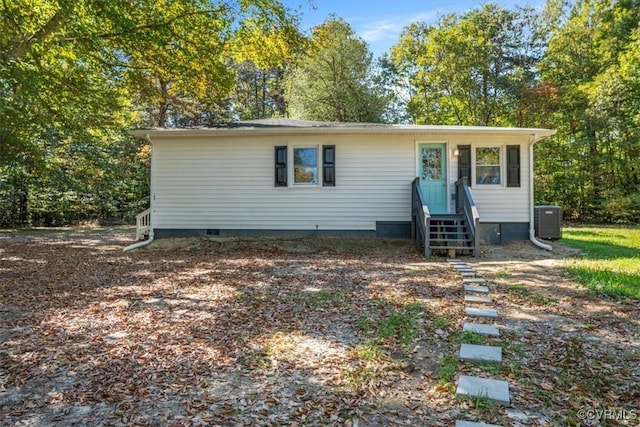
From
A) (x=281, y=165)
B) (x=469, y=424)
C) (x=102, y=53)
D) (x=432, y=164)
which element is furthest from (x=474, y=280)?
(x=102, y=53)

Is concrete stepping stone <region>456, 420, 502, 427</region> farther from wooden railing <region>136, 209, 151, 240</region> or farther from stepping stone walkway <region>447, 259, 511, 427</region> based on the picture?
wooden railing <region>136, 209, 151, 240</region>

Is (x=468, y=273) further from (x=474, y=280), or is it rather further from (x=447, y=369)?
(x=447, y=369)

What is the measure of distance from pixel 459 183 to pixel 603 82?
40.2 feet

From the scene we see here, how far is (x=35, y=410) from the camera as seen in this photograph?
2207mm

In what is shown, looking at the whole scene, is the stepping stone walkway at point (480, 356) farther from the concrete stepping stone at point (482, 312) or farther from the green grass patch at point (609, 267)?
the green grass patch at point (609, 267)

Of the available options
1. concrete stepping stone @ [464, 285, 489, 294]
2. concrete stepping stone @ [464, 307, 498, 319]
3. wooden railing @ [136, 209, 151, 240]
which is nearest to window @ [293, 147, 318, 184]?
wooden railing @ [136, 209, 151, 240]

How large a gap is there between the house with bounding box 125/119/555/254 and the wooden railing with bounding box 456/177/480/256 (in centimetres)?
22

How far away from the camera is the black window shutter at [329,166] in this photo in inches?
368

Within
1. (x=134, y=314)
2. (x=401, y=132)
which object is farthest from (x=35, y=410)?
(x=401, y=132)

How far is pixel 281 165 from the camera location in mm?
9438

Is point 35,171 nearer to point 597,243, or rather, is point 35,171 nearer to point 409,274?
point 409,274

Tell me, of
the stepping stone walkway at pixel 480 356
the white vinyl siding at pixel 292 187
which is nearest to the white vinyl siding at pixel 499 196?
the white vinyl siding at pixel 292 187

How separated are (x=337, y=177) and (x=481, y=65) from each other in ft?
41.9

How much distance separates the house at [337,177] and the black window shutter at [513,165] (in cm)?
2
